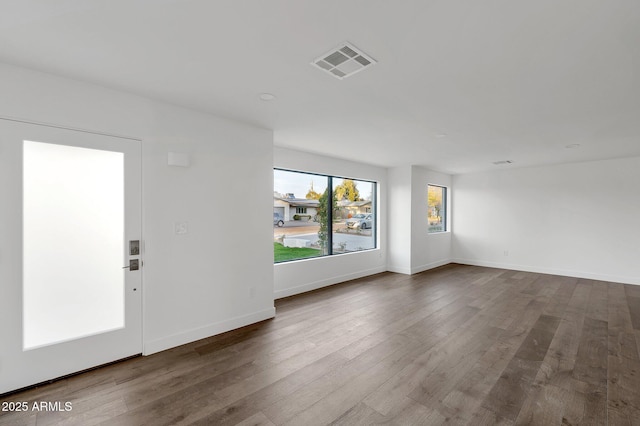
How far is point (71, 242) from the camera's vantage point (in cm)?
253

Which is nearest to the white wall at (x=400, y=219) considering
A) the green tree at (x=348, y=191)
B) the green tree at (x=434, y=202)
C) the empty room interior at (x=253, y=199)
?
the green tree at (x=348, y=191)

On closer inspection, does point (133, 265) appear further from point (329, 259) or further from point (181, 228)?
point (329, 259)

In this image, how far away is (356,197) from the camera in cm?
639

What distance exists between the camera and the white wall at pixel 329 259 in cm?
484

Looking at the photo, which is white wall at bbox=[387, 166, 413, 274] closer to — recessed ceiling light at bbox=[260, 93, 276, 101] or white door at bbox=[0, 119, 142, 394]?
recessed ceiling light at bbox=[260, 93, 276, 101]

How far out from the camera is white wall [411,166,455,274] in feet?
21.8

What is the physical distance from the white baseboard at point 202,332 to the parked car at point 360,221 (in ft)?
9.56

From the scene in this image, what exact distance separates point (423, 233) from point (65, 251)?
21.6ft

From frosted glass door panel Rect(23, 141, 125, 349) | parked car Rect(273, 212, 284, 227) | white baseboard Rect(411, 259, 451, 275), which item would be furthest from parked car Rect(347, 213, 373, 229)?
frosted glass door panel Rect(23, 141, 125, 349)

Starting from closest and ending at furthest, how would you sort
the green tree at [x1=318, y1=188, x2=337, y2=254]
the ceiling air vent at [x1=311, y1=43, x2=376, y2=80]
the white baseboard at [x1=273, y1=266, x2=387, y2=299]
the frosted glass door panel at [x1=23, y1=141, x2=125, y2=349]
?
1. the ceiling air vent at [x1=311, y1=43, x2=376, y2=80]
2. the frosted glass door panel at [x1=23, y1=141, x2=125, y2=349]
3. the white baseboard at [x1=273, y1=266, x2=387, y2=299]
4. the green tree at [x1=318, y1=188, x2=337, y2=254]

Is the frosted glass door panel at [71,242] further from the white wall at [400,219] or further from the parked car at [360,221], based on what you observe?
the white wall at [400,219]

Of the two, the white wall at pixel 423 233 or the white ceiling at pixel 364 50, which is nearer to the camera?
the white ceiling at pixel 364 50

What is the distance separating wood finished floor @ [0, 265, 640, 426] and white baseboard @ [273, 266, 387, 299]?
0.72 meters

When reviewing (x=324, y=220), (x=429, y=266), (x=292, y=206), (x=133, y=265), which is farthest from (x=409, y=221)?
(x=133, y=265)
